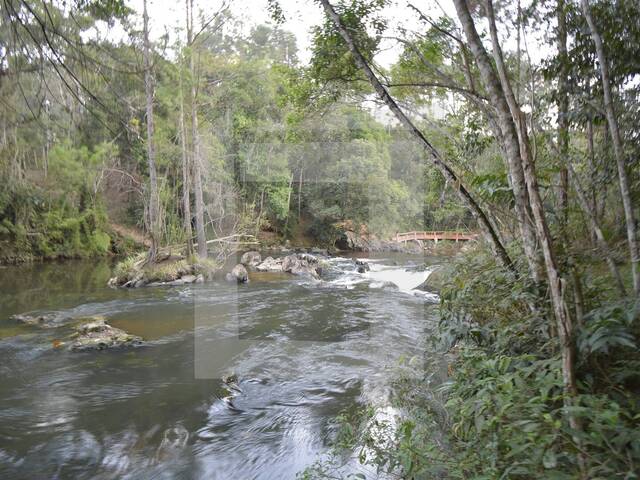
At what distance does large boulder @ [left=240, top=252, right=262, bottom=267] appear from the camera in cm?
1540

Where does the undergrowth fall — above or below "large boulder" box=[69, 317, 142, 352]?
above

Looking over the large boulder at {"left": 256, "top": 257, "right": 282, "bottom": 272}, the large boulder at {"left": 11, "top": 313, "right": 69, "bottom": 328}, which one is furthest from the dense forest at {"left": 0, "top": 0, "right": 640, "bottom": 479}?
the large boulder at {"left": 256, "top": 257, "right": 282, "bottom": 272}

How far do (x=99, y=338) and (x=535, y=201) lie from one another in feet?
19.8

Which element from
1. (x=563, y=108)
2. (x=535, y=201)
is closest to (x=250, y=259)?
(x=563, y=108)

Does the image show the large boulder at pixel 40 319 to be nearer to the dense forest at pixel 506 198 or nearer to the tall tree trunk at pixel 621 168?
the dense forest at pixel 506 198

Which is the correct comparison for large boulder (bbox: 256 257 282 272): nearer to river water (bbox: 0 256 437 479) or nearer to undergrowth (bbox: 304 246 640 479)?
river water (bbox: 0 256 437 479)

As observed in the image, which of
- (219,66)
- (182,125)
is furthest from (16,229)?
(219,66)

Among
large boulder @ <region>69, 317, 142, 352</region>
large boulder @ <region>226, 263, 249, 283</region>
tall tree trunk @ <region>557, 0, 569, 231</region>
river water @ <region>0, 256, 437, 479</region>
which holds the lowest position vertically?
river water @ <region>0, 256, 437, 479</region>

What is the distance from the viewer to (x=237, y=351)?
5957mm

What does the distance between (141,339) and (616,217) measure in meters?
6.08

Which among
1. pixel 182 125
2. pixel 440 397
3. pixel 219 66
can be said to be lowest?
pixel 440 397

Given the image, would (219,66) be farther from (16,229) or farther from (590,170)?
(590,170)

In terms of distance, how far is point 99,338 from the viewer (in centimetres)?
604

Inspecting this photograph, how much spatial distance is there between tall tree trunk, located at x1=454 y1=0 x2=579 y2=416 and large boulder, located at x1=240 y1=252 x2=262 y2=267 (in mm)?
13322
